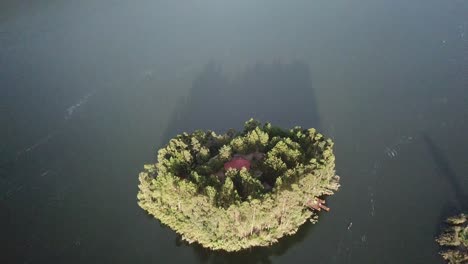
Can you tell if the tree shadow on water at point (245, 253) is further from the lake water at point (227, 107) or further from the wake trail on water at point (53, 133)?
the wake trail on water at point (53, 133)

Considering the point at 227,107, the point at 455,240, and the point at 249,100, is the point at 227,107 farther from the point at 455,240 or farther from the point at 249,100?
the point at 455,240

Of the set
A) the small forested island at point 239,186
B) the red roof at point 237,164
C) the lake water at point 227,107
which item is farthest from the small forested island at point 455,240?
the red roof at point 237,164

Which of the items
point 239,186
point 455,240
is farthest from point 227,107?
point 455,240

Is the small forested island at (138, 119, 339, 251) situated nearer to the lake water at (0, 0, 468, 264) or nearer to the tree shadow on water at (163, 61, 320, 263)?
the lake water at (0, 0, 468, 264)

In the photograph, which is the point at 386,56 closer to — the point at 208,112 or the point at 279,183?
the point at 208,112

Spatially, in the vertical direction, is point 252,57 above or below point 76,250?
above

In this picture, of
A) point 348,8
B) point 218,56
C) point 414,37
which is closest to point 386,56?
point 414,37

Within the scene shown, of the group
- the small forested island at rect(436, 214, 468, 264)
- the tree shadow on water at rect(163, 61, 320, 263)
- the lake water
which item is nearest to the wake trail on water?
the lake water
